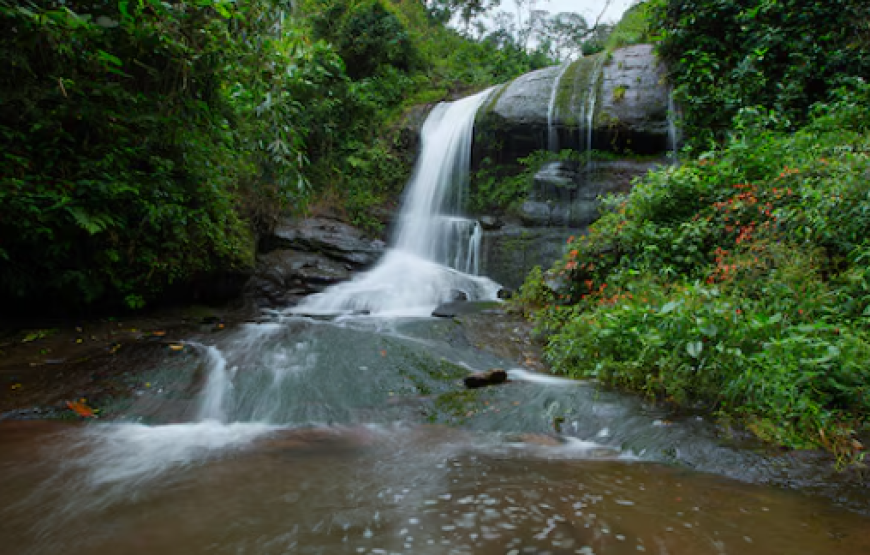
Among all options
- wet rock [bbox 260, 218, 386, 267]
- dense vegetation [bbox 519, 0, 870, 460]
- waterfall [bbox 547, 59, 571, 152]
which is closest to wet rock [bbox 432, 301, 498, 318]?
dense vegetation [bbox 519, 0, 870, 460]

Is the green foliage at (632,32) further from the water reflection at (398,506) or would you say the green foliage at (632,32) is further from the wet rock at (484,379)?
the water reflection at (398,506)

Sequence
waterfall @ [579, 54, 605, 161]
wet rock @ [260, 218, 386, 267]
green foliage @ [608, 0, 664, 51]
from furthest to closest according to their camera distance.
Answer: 1. green foliage @ [608, 0, 664, 51]
2. waterfall @ [579, 54, 605, 161]
3. wet rock @ [260, 218, 386, 267]

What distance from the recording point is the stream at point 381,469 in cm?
202

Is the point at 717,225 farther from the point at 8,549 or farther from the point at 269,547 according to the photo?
the point at 8,549

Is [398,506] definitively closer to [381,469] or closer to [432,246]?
[381,469]

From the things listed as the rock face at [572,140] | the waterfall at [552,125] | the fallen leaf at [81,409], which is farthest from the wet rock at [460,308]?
the waterfall at [552,125]

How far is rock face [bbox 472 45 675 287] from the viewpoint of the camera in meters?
10.3

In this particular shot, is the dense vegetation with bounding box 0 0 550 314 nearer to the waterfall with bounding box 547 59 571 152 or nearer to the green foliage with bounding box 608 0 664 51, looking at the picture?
the waterfall with bounding box 547 59 571 152

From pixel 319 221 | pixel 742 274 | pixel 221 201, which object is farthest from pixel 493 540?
pixel 319 221

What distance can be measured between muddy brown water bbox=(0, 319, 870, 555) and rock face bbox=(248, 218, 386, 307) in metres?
4.22

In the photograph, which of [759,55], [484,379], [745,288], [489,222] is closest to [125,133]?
[484,379]

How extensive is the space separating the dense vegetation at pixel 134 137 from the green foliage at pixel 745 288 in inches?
155

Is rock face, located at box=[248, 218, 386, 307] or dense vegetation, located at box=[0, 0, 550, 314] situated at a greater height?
dense vegetation, located at box=[0, 0, 550, 314]

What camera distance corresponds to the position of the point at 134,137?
566 cm
